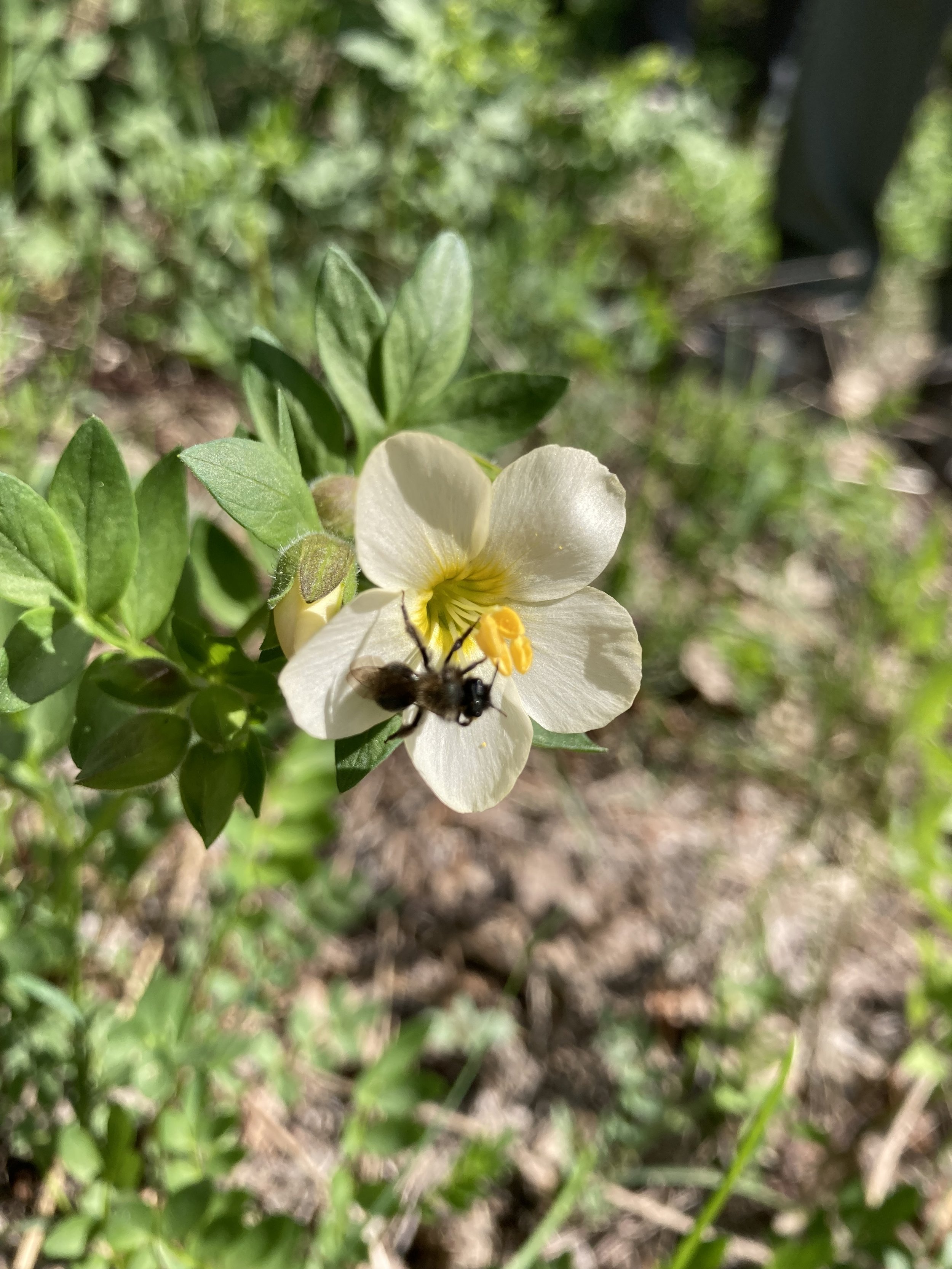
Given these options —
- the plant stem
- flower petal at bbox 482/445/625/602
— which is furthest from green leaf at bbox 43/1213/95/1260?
the plant stem

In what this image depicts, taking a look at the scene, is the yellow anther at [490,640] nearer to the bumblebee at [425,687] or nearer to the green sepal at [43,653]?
the bumblebee at [425,687]

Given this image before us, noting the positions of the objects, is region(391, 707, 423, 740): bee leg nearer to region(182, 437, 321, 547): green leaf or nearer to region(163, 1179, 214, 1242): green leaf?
region(182, 437, 321, 547): green leaf

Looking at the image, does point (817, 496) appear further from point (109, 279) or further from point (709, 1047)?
point (109, 279)

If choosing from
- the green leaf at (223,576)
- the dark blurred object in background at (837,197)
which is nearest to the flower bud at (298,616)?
the green leaf at (223,576)

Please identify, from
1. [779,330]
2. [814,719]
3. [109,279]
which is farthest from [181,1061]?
[779,330]

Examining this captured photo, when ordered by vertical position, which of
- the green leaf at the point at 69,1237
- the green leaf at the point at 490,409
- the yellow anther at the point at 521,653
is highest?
the green leaf at the point at 490,409

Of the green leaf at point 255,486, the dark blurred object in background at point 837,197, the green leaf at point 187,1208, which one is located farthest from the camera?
the dark blurred object in background at point 837,197
